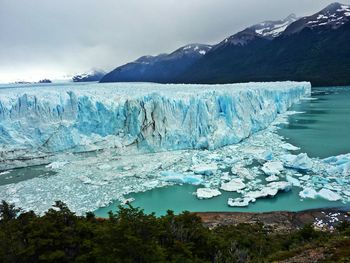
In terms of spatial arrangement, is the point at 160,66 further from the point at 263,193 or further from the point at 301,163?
the point at 263,193

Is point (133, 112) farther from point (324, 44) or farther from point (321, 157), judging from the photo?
point (324, 44)

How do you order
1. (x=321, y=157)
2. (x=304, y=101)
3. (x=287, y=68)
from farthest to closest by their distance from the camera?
(x=287, y=68) → (x=304, y=101) → (x=321, y=157)

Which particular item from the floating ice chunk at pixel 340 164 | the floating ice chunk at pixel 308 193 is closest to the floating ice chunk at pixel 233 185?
the floating ice chunk at pixel 308 193

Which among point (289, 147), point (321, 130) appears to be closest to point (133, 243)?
point (289, 147)

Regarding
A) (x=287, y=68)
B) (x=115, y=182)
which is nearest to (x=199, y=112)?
(x=115, y=182)

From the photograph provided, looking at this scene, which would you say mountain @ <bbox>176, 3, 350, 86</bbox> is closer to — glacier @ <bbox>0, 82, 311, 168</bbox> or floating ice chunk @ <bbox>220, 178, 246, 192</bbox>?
glacier @ <bbox>0, 82, 311, 168</bbox>

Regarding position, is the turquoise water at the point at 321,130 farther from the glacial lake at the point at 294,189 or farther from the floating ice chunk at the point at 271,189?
the floating ice chunk at the point at 271,189
